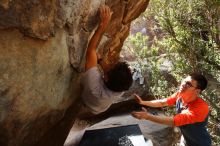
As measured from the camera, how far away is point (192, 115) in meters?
3.90

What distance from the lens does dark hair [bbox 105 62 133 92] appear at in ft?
12.2

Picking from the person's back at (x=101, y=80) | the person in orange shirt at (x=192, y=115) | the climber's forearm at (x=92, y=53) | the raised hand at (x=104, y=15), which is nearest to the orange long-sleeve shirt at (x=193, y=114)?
the person in orange shirt at (x=192, y=115)

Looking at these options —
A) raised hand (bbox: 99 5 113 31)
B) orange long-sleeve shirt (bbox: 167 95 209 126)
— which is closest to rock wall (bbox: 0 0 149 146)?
raised hand (bbox: 99 5 113 31)

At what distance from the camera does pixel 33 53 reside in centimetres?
318

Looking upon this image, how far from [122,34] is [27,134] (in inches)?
137

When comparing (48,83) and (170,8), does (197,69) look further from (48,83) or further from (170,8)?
(48,83)

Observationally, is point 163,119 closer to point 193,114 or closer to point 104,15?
point 193,114

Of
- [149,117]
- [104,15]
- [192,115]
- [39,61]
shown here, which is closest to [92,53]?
[104,15]

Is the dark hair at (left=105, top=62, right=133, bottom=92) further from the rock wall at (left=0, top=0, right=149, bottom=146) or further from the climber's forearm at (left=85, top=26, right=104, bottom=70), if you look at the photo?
the rock wall at (left=0, top=0, right=149, bottom=146)

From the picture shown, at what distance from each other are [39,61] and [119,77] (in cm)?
97

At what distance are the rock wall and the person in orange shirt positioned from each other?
1036mm

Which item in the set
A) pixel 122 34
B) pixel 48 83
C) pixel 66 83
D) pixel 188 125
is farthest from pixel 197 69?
pixel 48 83

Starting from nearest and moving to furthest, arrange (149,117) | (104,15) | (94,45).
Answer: (149,117), (94,45), (104,15)

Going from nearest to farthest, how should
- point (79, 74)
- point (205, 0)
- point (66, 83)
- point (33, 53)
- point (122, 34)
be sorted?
point (33, 53) → point (66, 83) → point (79, 74) → point (122, 34) → point (205, 0)
